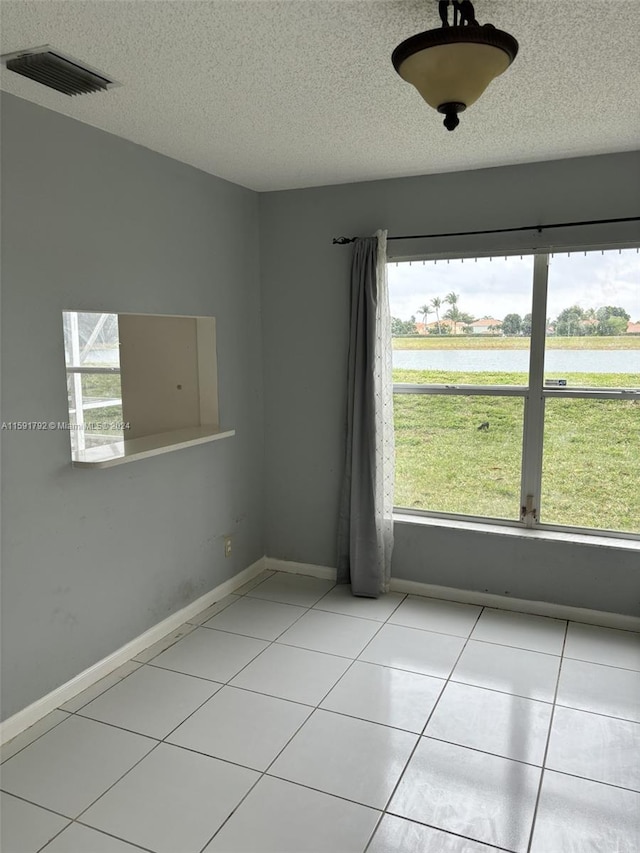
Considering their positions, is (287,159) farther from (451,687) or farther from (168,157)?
(451,687)

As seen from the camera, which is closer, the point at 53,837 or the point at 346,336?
the point at 53,837

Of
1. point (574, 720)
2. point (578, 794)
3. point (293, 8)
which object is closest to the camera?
point (293, 8)

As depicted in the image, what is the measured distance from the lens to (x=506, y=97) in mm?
2307

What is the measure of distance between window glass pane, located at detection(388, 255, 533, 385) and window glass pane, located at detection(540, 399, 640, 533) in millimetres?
341

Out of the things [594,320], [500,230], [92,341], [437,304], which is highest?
[500,230]

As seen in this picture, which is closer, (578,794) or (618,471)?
(578,794)

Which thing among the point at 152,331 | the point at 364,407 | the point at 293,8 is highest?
the point at 293,8

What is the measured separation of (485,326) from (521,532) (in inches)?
45.5

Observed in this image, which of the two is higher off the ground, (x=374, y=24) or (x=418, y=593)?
(x=374, y=24)

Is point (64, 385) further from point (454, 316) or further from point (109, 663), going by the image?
point (454, 316)

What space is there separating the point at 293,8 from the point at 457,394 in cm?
231

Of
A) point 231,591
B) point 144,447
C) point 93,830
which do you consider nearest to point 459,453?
point 231,591

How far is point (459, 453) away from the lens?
364 centimetres

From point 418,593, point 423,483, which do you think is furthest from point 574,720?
point 423,483
